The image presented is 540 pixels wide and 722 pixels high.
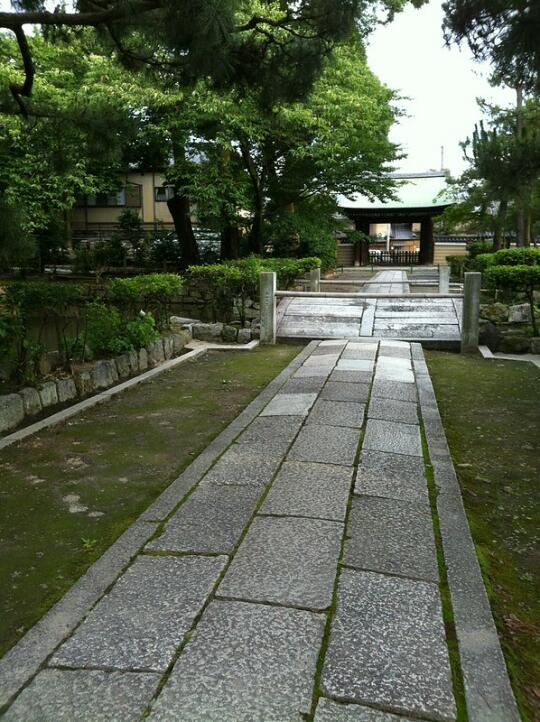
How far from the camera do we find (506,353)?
332 inches

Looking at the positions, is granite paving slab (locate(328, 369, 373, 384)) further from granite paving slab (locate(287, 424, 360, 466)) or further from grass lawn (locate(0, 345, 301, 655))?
granite paving slab (locate(287, 424, 360, 466))

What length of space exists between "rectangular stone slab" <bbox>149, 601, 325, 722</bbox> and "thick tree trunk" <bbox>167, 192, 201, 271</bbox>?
16.2 meters

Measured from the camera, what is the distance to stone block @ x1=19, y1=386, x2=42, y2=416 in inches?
192

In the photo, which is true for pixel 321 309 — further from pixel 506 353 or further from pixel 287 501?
pixel 287 501

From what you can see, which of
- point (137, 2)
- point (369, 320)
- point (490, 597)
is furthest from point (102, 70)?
point (490, 597)

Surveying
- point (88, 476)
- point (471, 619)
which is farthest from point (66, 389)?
point (471, 619)

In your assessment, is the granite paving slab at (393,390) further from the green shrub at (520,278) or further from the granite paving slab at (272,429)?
the green shrub at (520,278)

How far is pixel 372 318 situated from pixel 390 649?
28.3 feet

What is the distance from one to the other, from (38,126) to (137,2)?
2760mm

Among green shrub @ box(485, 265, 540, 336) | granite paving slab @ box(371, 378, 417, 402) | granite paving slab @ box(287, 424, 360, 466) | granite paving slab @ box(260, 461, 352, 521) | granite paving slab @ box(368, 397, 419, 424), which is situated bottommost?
granite paving slab @ box(260, 461, 352, 521)

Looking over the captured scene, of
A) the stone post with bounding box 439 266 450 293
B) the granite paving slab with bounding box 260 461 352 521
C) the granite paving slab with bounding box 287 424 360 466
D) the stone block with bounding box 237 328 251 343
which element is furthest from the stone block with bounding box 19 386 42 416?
the stone post with bounding box 439 266 450 293

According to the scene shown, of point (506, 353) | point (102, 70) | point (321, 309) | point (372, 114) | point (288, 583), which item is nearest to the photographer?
point (288, 583)

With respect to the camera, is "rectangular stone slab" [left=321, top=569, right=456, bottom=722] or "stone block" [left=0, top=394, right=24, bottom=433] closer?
"rectangular stone slab" [left=321, top=569, right=456, bottom=722]

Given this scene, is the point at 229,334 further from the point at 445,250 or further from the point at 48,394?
the point at 445,250
